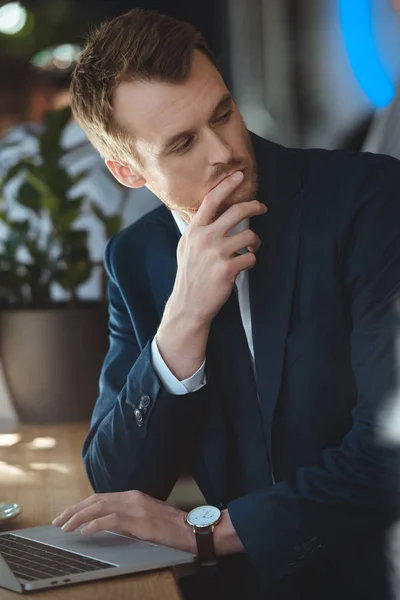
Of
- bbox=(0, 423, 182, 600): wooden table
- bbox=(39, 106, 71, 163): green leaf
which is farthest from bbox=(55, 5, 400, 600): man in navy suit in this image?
bbox=(39, 106, 71, 163): green leaf

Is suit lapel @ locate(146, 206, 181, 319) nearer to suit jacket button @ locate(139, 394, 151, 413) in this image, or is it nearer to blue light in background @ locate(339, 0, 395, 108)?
suit jacket button @ locate(139, 394, 151, 413)

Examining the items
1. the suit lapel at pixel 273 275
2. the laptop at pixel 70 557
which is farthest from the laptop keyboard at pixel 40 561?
the suit lapel at pixel 273 275

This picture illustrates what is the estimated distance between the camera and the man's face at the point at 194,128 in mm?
1294

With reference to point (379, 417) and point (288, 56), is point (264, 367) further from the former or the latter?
point (288, 56)

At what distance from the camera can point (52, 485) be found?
1.55 metres

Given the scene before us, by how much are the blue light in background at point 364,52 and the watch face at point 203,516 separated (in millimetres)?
941

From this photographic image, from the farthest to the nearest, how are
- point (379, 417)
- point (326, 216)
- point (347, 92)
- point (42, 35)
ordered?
point (42, 35)
point (347, 92)
point (326, 216)
point (379, 417)

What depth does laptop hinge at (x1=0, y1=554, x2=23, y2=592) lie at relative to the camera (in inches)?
38.7

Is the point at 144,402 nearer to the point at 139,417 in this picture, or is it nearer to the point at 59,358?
the point at 139,417

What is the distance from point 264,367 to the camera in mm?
1302

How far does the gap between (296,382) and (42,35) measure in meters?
2.43

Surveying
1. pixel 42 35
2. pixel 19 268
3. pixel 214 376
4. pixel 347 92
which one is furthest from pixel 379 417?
pixel 42 35

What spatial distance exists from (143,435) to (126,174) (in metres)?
0.51

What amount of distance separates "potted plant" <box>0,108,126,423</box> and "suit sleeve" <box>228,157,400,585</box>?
44.5 inches
